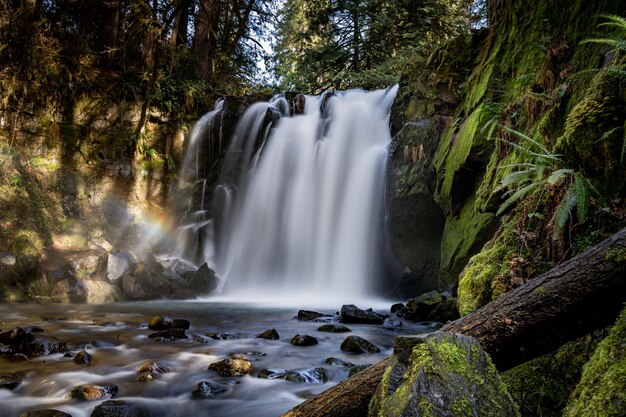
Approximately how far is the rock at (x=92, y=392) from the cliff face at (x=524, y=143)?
3.33 meters

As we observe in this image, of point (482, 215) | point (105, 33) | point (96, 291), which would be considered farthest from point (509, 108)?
point (105, 33)

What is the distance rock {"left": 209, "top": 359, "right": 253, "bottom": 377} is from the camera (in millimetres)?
4586

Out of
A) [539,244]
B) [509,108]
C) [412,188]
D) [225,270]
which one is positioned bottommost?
[225,270]

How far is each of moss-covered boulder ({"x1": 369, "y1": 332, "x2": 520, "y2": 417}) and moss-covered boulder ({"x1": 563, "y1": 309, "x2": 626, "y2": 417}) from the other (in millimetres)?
259

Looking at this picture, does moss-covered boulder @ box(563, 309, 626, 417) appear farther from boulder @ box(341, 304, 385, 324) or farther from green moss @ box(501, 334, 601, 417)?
boulder @ box(341, 304, 385, 324)

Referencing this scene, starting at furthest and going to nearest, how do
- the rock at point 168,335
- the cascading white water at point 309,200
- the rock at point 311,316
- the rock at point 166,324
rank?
the cascading white water at point 309,200, the rock at point 311,316, the rock at point 166,324, the rock at point 168,335

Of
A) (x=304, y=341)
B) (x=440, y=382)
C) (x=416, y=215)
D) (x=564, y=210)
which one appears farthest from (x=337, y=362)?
(x=416, y=215)

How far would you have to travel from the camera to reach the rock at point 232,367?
15.0 ft

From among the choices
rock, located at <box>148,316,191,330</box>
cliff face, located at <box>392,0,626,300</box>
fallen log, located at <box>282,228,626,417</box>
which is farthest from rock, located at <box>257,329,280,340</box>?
fallen log, located at <box>282,228,626,417</box>

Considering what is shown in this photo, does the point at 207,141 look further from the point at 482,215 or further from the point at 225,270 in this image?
the point at 482,215

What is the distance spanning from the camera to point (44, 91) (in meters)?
12.1

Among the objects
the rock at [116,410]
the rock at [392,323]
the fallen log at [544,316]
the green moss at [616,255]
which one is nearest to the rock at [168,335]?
the rock at [116,410]

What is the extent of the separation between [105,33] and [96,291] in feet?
28.9

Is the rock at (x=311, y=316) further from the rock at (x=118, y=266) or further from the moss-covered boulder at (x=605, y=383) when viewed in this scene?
the moss-covered boulder at (x=605, y=383)
